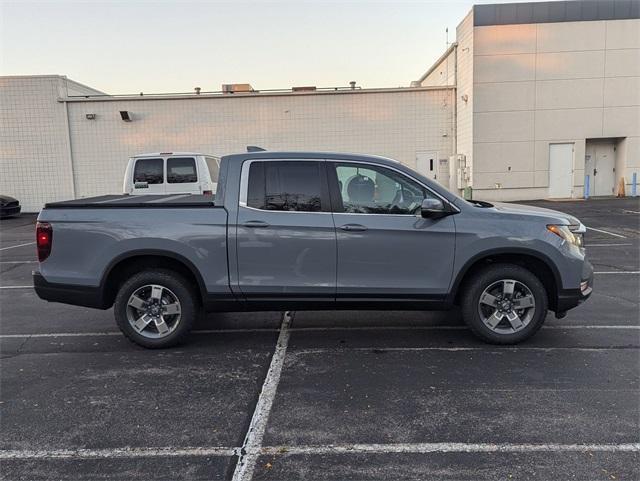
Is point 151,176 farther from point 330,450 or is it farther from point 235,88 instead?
point 235,88

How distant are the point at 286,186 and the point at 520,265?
245 centimetres

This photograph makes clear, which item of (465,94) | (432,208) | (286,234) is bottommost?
(286,234)

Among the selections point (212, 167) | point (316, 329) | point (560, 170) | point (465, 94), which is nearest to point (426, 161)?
point (465, 94)

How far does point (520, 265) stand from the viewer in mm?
5020

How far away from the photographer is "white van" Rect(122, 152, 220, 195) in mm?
12281

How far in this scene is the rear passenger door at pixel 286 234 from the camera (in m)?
4.86

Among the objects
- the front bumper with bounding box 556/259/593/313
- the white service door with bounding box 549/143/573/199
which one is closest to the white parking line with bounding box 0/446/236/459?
the front bumper with bounding box 556/259/593/313

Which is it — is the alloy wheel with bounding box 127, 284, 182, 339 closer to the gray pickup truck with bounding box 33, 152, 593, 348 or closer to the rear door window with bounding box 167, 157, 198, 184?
the gray pickup truck with bounding box 33, 152, 593, 348

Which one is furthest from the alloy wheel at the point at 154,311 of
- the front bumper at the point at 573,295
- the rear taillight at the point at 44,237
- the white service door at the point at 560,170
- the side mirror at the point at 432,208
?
the white service door at the point at 560,170

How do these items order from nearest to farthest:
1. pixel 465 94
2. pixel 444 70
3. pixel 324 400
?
pixel 324 400 < pixel 465 94 < pixel 444 70

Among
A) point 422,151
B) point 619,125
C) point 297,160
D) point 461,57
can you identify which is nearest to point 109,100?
point 422,151

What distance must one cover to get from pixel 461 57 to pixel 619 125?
7124 millimetres

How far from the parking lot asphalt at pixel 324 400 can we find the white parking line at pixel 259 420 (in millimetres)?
14

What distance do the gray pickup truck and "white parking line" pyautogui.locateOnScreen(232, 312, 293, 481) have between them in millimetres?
531
